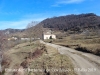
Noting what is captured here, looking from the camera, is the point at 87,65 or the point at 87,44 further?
the point at 87,44

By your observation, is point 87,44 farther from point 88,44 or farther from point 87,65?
point 87,65

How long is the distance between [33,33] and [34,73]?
52549mm

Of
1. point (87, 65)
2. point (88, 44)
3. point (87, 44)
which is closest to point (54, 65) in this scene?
point (87, 65)

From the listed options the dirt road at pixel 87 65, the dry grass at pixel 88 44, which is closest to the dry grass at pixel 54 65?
the dirt road at pixel 87 65

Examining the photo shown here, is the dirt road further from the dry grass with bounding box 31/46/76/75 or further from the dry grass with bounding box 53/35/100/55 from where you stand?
the dry grass with bounding box 53/35/100/55

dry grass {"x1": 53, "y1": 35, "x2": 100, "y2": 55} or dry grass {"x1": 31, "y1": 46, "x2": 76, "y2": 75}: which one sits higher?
dry grass {"x1": 53, "y1": 35, "x2": 100, "y2": 55}

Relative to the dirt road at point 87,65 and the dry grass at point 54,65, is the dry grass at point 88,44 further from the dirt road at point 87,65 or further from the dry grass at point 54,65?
the dry grass at point 54,65

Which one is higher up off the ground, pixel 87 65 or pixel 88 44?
pixel 88 44

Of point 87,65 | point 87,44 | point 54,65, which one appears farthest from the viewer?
point 87,44

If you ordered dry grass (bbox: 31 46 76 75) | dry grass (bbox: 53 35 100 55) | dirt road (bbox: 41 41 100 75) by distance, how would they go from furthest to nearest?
dry grass (bbox: 53 35 100 55) → dry grass (bbox: 31 46 76 75) → dirt road (bbox: 41 41 100 75)

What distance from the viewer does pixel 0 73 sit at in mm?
26578

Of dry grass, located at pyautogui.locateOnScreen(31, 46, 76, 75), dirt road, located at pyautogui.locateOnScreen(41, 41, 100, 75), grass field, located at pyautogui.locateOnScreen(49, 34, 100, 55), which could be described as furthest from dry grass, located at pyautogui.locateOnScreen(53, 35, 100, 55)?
dry grass, located at pyautogui.locateOnScreen(31, 46, 76, 75)

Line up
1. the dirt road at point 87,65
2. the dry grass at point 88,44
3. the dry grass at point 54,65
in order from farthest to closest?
the dry grass at point 88,44
the dry grass at point 54,65
the dirt road at point 87,65

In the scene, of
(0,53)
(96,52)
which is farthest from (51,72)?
(0,53)
